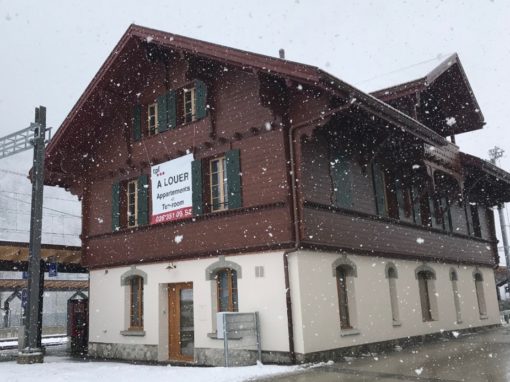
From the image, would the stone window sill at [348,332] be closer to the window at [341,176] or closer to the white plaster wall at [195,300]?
the white plaster wall at [195,300]

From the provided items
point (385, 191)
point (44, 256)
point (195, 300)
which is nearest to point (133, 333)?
point (195, 300)

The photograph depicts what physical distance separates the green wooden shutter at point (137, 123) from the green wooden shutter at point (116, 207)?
1.59 meters

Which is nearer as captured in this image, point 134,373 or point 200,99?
point 134,373

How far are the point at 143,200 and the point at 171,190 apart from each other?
1.29 metres

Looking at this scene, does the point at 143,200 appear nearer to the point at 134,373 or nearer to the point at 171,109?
the point at 171,109

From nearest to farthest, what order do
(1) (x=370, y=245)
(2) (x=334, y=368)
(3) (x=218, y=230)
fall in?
(2) (x=334, y=368), (3) (x=218, y=230), (1) (x=370, y=245)

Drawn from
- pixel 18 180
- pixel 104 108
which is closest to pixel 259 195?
pixel 104 108

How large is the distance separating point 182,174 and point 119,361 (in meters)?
5.46

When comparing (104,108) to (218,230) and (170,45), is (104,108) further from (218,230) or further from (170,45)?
(218,230)

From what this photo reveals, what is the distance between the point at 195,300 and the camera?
12844mm

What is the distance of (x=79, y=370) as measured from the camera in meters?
11.5

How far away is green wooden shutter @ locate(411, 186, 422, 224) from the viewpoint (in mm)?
16284

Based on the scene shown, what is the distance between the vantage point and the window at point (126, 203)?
15297 millimetres

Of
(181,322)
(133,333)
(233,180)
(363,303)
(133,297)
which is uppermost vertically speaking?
(233,180)
